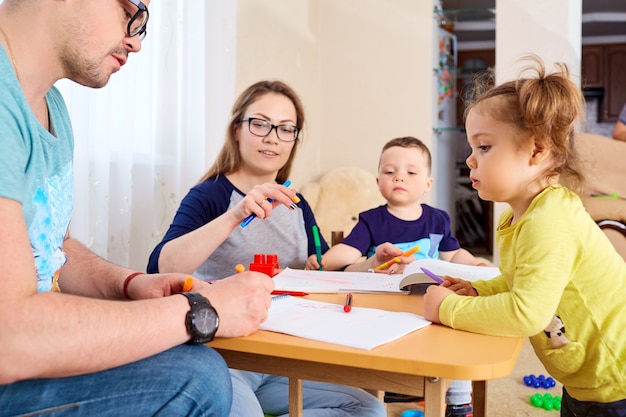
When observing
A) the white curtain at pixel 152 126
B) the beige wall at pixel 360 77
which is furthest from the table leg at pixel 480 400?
the beige wall at pixel 360 77

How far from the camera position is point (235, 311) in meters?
0.90

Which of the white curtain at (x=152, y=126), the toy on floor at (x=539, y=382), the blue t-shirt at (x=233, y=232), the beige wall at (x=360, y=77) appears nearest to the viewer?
the blue t-shirt at (x=233, y=232)

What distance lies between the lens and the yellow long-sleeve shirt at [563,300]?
3.06ft

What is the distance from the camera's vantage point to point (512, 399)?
2.29 m

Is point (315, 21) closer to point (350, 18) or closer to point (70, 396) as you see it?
point (350, 18)

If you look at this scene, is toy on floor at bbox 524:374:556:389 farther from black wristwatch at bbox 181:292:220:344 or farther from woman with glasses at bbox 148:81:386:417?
black wristwatch at bbox 181:292:220:344

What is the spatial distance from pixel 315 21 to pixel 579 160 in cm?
336

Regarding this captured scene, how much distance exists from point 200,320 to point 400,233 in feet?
4.04

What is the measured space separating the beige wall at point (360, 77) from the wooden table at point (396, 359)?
304 centimetres

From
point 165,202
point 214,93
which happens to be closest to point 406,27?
point 214,93

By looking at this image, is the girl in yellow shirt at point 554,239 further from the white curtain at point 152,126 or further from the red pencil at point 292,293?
the white curtain at point 152,126

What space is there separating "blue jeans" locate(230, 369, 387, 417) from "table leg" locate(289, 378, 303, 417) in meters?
0.27

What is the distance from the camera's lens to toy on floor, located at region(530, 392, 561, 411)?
216cm

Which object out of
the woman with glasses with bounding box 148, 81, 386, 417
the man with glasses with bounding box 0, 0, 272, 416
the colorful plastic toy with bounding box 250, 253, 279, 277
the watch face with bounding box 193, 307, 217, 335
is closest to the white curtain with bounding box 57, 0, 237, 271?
the woman with glasses with bounding box 148, 81, 386, 417
